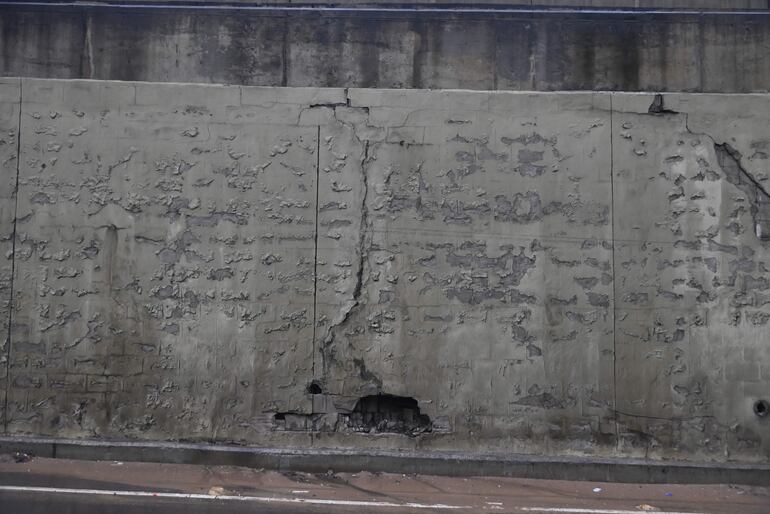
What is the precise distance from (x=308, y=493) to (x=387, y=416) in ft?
4.17

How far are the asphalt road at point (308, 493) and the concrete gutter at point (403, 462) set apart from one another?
0.29 feet

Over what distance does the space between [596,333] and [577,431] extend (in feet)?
3.34

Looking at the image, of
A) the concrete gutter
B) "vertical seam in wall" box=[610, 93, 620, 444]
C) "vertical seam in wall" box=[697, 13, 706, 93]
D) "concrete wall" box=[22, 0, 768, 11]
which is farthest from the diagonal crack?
the concrete gutter

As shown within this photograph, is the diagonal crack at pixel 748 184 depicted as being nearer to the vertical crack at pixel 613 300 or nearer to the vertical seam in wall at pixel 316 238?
the vertical crack at pixel 613 300

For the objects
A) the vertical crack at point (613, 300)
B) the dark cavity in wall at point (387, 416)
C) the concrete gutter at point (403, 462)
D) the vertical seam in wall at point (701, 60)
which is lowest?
the concrete gutter at point (403, 462)

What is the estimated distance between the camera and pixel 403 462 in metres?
7.04

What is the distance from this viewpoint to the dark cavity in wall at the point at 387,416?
7270 millimetres

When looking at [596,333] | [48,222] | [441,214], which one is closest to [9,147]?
[48,222]

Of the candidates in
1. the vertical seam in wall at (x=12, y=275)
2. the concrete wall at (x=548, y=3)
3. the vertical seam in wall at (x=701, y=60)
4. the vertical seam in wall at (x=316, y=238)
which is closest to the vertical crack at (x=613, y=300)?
the vertical seam in wall at (x=701, y=60)

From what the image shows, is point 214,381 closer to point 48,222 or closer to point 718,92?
point 48,222

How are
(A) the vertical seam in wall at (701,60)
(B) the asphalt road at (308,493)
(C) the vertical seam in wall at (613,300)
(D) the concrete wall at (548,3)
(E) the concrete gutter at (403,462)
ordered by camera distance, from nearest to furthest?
(B) the asphalt road at (308,493), (E) the concrete gutter at (403,462), (C) the vertical seam in wall at (613,300), (A) the vertical seam in wall at (701,60), (D) the concrete wall at (548,3)

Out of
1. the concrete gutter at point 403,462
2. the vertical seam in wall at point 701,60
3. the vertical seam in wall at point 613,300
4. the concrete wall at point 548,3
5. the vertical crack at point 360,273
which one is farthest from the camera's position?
the concrete wall at point 548,3

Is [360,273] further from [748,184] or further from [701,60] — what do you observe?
[701,60]

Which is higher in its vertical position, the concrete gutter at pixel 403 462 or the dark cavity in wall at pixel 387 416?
the dark cavity in wall at pixel 387 416
